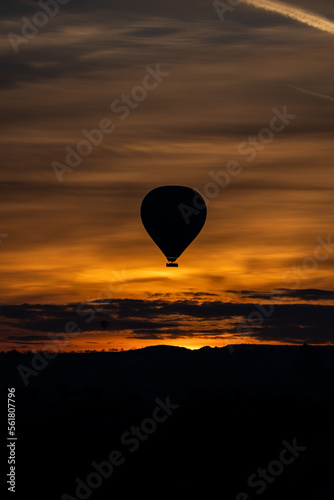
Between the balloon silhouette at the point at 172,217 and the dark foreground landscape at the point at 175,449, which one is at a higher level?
the balloon silhouette at the point at 172,217

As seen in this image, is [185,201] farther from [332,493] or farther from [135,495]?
[332,493]

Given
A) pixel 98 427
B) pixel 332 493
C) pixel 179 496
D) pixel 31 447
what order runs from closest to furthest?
1. pixel 332 493
2. pixel 179 496
3. pixel 31 447
4. pixel 98 427

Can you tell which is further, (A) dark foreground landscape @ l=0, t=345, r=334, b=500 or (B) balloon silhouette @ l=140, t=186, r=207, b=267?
(B) balloon silhouette @ l=140, t=186, r=207, b=267

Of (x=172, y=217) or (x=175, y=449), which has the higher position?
(x=172, y=217)

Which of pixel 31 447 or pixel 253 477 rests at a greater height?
pixel 31 447

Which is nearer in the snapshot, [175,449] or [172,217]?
[175,449]

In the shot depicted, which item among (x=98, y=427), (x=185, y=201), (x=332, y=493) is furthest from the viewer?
(x=185, y=201)

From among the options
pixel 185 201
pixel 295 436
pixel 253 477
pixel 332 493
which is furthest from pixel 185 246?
pixel 332 493

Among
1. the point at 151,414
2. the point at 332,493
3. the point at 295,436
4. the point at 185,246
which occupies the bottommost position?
the point at 332,493
